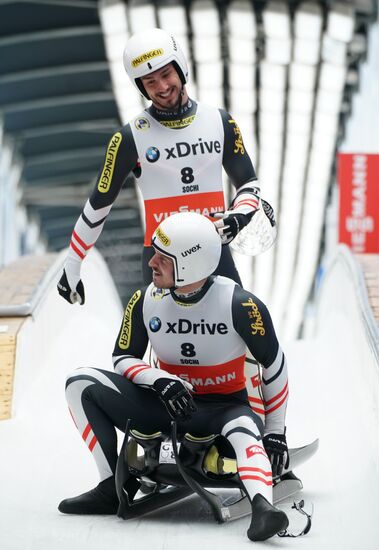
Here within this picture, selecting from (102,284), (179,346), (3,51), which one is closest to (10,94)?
(3,51)

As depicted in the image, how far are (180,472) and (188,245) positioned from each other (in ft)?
2.98

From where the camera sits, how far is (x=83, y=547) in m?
4.16

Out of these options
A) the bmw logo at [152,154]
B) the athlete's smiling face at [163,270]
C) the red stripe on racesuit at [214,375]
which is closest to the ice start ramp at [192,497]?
the red stripe on racesuit at [214,375]

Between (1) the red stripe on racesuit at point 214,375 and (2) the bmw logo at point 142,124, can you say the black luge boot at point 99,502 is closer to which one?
(1) the red stripe on racesuit at point 214,375

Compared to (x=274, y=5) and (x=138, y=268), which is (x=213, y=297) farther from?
(x=138, y=268)

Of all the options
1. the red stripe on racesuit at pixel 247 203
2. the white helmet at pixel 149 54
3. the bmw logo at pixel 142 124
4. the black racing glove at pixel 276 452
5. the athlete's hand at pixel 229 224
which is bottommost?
the black racing glove at pixel 276 452

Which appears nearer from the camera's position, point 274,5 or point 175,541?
point 175,541

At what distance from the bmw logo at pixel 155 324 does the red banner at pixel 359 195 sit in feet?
37.1

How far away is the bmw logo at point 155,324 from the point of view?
4.71 m

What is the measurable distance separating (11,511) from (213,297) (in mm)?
1248

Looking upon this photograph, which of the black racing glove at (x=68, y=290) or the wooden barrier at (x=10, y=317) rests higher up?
the black racing glove at (x=68, y=290)

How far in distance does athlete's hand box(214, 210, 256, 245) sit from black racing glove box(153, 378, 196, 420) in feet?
2.44

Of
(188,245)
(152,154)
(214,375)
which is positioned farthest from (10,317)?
(188,245)

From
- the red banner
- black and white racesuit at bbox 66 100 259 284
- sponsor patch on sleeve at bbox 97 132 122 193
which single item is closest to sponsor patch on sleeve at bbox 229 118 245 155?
black and white racesuit at bbox 66 100 259 284
